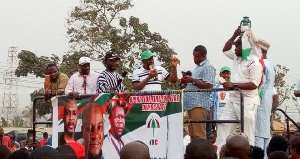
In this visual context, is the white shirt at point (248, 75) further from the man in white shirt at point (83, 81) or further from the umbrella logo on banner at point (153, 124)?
the man in white shirt at point (83, 81)

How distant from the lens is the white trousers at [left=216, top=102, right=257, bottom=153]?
29.1 ft

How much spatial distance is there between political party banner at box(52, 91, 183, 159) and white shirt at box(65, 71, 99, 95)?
311 millimetres

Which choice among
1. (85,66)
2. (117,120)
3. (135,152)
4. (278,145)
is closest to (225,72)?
(85,66)

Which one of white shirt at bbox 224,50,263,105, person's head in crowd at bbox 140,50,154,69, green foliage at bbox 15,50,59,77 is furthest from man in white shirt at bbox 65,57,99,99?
green foliage at bbox 15,50,59,77

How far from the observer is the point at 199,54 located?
949 cm

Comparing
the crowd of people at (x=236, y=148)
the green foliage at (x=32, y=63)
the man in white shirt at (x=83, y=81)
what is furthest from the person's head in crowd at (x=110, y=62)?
the green foliage at (x=32, y=63)

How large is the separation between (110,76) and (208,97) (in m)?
1.60

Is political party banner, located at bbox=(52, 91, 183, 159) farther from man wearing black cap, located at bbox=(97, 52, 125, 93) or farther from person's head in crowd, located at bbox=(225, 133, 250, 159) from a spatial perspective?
person's head in crowd, located at bbox=(225, 133, 250, 159)

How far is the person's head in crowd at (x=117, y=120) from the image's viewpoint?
925cm

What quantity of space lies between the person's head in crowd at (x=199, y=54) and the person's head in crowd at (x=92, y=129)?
61.3 inches

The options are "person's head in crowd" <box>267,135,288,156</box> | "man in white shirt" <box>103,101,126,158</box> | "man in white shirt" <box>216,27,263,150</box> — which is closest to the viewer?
"person's head in crowd" <box>267,135,288,156</box>

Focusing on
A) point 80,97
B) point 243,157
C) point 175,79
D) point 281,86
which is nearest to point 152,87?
point 175,79

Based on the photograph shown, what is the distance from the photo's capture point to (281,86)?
36812 millimetres

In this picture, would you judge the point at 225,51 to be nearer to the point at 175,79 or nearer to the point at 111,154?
the point at 175,79
